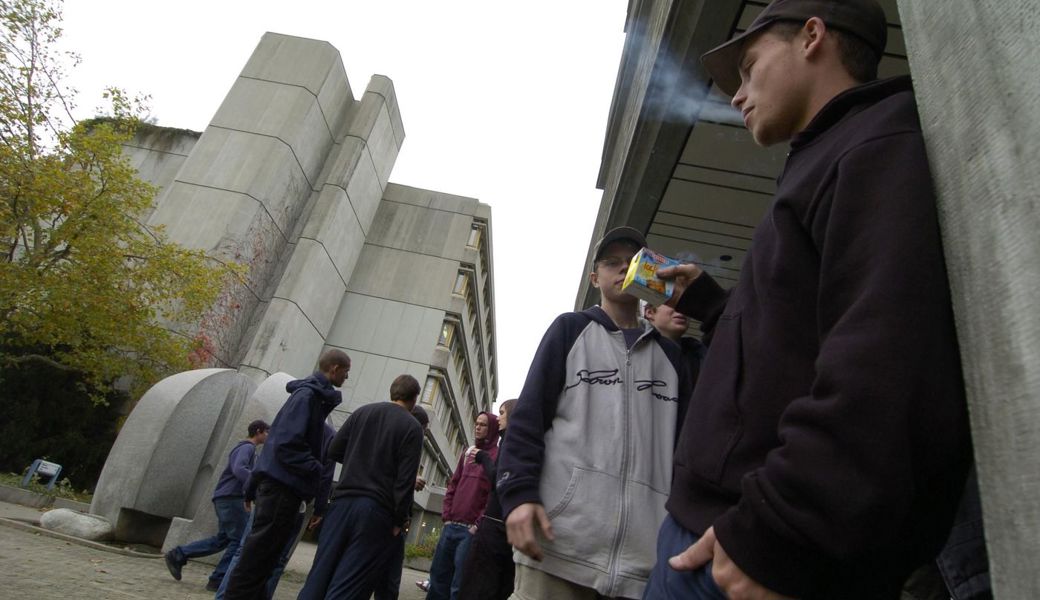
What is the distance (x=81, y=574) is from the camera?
505 centimetres

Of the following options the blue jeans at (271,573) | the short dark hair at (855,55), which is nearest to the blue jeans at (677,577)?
the short dark hair at (855,55)

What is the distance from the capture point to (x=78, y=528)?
7.75 meters

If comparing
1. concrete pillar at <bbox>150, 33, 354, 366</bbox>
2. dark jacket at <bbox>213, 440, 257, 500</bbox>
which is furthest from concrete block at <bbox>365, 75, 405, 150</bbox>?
dark jacket at <bbox>213, 440, 257, 500</bbox>

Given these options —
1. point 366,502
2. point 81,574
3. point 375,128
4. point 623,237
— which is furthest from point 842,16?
point 375,128

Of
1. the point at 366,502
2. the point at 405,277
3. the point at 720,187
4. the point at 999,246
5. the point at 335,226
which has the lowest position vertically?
the point at 366,502

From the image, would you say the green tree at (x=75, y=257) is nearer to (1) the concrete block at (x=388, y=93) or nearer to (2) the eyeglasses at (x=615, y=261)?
(1) the concrete block at (x=388, y=93)

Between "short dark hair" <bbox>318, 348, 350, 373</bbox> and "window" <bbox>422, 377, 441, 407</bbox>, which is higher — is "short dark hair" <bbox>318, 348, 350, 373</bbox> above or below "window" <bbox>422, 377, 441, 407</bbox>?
below

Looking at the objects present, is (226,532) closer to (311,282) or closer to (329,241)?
(311,282)

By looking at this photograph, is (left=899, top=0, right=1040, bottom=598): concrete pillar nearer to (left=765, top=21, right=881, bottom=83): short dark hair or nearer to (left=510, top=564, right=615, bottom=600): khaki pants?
(left=765, top=21, right=881, bottom=83): short dark hair

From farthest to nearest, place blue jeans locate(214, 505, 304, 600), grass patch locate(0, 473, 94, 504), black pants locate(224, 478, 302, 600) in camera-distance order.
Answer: grass patch locate(0, 473, 94, 504), blue jeans locate(214, 505, 304, 600), black pants locate(224, 478, 302, 600)

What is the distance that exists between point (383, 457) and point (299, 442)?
690 mm

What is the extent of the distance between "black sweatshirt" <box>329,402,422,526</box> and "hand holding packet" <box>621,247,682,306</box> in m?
2.79

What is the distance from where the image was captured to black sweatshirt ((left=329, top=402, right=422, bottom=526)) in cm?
425

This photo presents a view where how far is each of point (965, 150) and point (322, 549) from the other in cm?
412
